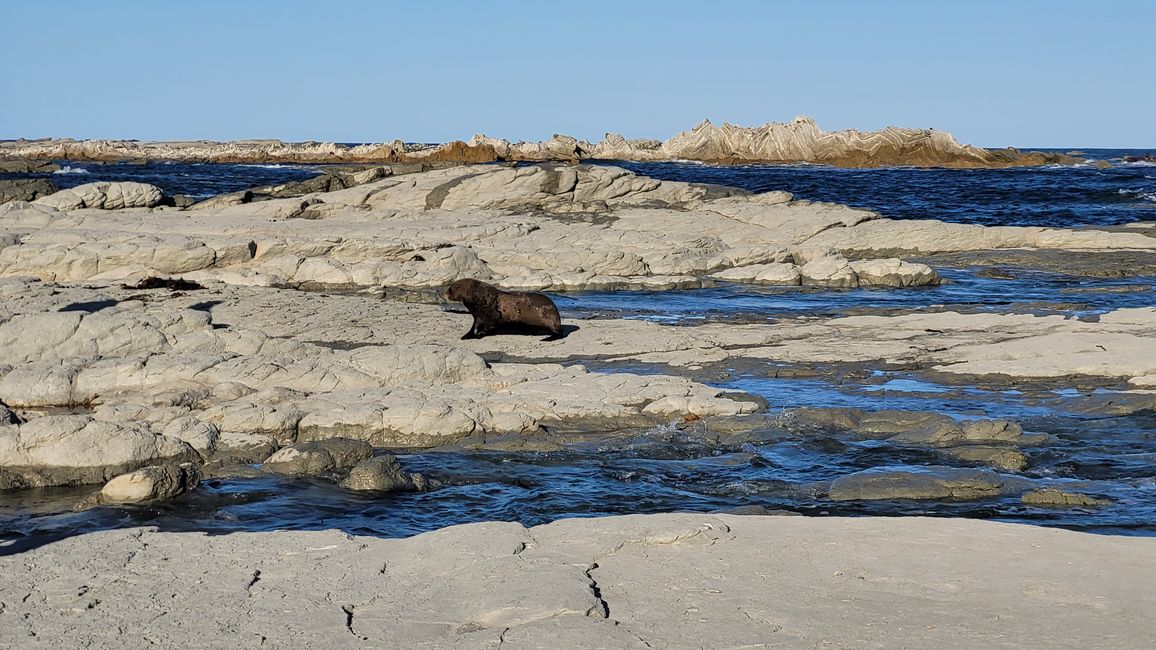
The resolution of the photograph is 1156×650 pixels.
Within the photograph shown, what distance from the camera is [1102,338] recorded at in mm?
13594

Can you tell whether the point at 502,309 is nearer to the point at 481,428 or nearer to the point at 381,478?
the point at 481,428

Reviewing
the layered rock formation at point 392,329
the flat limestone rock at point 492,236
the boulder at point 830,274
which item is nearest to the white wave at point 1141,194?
the flat limestone rock at point 492,236

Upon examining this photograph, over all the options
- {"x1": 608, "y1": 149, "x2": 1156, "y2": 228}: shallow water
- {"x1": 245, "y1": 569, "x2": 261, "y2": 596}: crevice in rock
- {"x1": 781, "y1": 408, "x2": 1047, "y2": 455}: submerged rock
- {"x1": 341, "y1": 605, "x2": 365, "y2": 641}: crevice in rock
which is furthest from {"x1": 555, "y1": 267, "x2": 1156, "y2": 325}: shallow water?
{"x1": 608, "y1": 149, "x2": 1156, "y2": 228}: shallow water

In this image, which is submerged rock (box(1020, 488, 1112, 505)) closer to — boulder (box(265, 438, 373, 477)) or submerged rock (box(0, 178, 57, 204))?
boulder (box(265, 438, 373, 477))

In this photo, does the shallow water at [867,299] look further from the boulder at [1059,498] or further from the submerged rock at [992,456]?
the boulder at [1059,498]

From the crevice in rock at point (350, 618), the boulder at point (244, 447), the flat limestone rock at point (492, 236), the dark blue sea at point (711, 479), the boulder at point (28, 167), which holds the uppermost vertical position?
the boulder at point (28, 167)

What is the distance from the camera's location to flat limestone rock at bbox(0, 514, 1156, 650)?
4871 millimetres

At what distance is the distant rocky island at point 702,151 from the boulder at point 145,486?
235ft

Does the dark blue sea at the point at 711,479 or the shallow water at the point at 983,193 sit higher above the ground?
the shallow water at the point at 983,193

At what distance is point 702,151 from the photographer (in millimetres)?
92812

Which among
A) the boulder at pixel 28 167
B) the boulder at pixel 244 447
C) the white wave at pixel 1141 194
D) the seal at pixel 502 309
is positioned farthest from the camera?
the boulder at pixel 28 167

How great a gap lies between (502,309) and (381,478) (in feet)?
20.9

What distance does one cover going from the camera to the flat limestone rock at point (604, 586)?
192 inches

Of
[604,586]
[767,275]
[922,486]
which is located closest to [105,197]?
[767,275]
